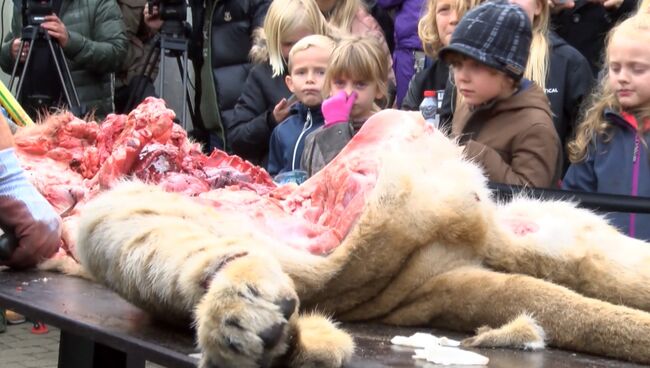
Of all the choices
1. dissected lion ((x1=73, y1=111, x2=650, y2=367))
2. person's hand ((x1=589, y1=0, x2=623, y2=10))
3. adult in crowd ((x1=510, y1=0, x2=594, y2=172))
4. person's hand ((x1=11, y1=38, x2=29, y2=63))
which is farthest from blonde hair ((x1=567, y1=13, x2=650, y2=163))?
person's hand ((x1=11, y1=38, x2=29, y2=63))

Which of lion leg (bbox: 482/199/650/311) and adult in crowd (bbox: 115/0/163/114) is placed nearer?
lion leg (bbox: 482/199/650/311)

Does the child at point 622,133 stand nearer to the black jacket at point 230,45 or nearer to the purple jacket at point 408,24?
the purple jacket at point 408,24

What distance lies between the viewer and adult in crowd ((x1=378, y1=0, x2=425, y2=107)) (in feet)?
17.2

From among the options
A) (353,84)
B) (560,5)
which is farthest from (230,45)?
(353,84)

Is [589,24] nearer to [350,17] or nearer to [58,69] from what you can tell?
[350,17]

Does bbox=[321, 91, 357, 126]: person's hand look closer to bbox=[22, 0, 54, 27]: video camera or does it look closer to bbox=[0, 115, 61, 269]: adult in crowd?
bbox=[0, 115, 61, 269]: adult in crowd

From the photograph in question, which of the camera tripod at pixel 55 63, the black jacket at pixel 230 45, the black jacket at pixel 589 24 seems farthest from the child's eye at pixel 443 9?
the camera tripod at pixel 55 63

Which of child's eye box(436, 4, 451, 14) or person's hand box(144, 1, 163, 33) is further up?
child's eye box(436, 4, 451, 14)

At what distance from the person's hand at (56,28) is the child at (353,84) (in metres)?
2.65

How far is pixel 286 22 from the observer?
16.3ft

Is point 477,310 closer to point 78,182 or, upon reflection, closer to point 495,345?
point 495,345

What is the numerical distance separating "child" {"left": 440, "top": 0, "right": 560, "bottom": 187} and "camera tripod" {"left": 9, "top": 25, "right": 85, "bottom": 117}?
10.7ft

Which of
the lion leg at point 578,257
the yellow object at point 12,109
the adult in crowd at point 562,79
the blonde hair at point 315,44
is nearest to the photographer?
the lion leg at point 578,257

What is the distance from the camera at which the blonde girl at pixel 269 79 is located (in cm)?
498
